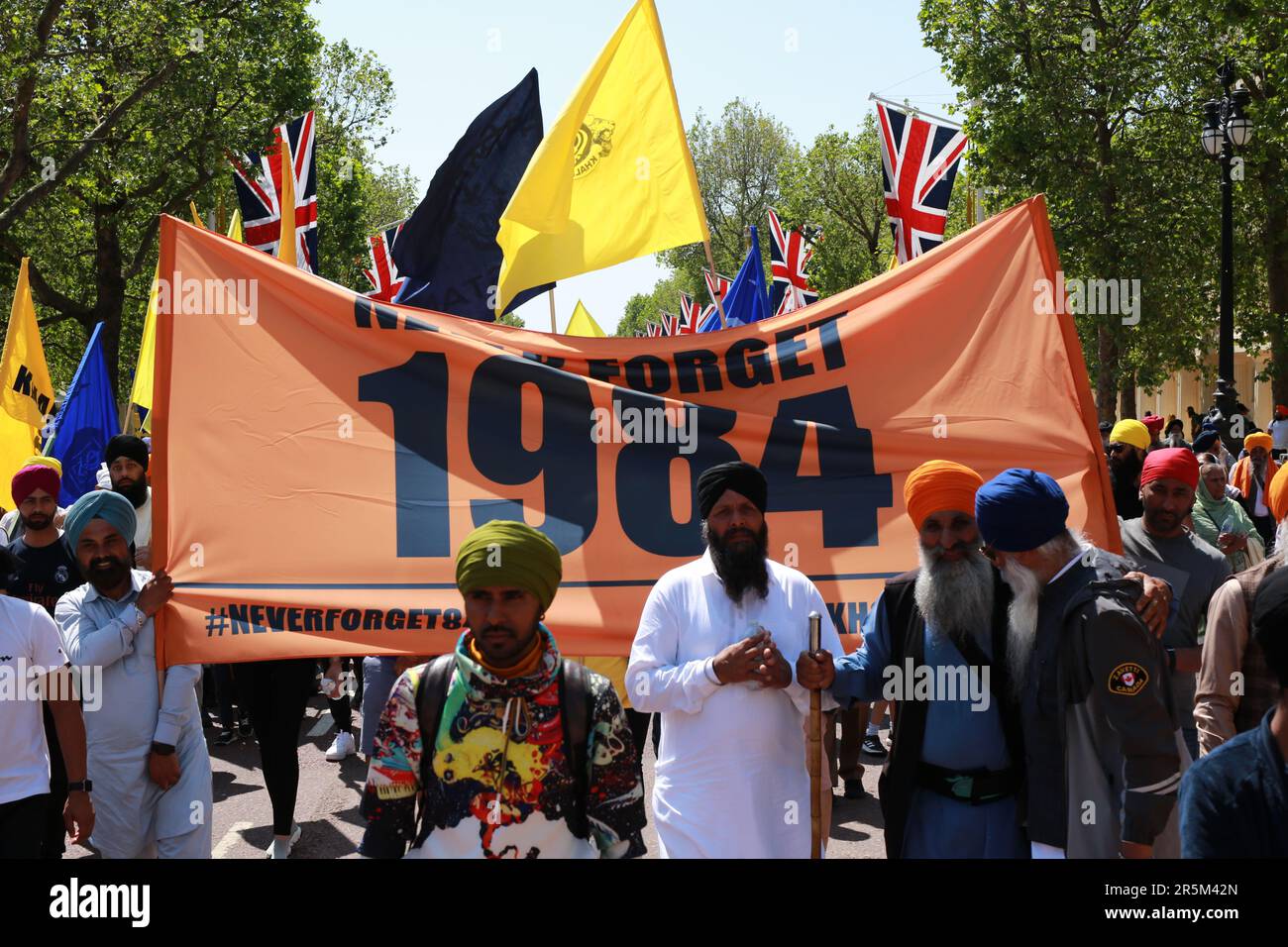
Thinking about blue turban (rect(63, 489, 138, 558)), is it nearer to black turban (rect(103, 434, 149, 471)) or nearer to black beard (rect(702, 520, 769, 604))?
black beard (rect(702, 520, 769, 604))

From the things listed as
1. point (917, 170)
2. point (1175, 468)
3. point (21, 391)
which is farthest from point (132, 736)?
point (917, 170)

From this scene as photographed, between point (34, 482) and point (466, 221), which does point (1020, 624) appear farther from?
point (466, 221)

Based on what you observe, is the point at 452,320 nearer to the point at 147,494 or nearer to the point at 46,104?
the point at 147,494

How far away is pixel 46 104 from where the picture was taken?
19.0 m

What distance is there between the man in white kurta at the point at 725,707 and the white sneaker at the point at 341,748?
4985mm

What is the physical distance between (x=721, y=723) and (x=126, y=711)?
7.59 ft

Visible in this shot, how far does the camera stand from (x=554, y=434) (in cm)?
530

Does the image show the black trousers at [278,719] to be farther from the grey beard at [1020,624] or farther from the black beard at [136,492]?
the grey beard at [1020,624]

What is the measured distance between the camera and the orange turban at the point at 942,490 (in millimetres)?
4188

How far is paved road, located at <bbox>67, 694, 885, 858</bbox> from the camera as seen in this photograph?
6.61 m

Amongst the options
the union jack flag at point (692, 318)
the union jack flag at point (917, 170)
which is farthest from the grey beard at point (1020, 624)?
the union jack flag at point (917, 170)

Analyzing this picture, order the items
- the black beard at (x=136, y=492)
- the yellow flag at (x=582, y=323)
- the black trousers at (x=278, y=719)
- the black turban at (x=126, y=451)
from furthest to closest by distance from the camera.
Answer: the yellow flag at (x=582, y=323) → the black turban at (x=126, y=451) → the black beard at (x=136, y=492) → the black trousers at (x=278, y=719)

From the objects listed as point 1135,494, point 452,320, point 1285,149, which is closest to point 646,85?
point 452,320

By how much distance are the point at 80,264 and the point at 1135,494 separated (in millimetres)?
28031
